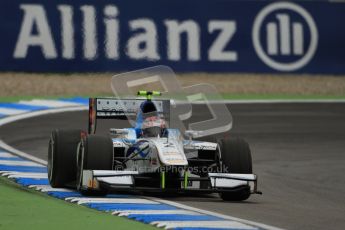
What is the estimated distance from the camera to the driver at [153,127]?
13.6 m

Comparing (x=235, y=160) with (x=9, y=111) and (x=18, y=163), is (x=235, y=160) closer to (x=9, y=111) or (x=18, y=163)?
(x=18, y=163)

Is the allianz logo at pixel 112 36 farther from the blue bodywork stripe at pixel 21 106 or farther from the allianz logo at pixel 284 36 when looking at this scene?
the blue bodywork stripe at pixel 21 106

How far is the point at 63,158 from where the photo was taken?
1372 cm

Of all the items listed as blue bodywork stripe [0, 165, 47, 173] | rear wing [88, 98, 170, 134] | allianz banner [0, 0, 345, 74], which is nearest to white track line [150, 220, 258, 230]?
rear wing [88, 98, 170, 134]

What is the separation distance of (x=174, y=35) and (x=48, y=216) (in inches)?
625

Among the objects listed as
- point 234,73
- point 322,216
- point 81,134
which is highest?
point 234,73

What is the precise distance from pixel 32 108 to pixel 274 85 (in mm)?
7084

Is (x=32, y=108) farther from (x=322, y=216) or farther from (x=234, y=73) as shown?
(x=322, y=216)

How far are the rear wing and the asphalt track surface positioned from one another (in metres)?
1.73

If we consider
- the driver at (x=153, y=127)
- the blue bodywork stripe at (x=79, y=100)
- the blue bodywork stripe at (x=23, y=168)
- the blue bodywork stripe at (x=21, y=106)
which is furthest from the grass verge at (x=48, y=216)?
the blue bodywork stripe at (x=79, y=100)

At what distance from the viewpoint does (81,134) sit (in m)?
13.8

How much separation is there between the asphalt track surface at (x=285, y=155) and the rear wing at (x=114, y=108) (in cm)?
173

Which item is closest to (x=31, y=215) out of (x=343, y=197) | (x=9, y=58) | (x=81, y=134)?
(x=81, y=134)

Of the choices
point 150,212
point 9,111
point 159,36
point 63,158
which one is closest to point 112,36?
point 159,36
